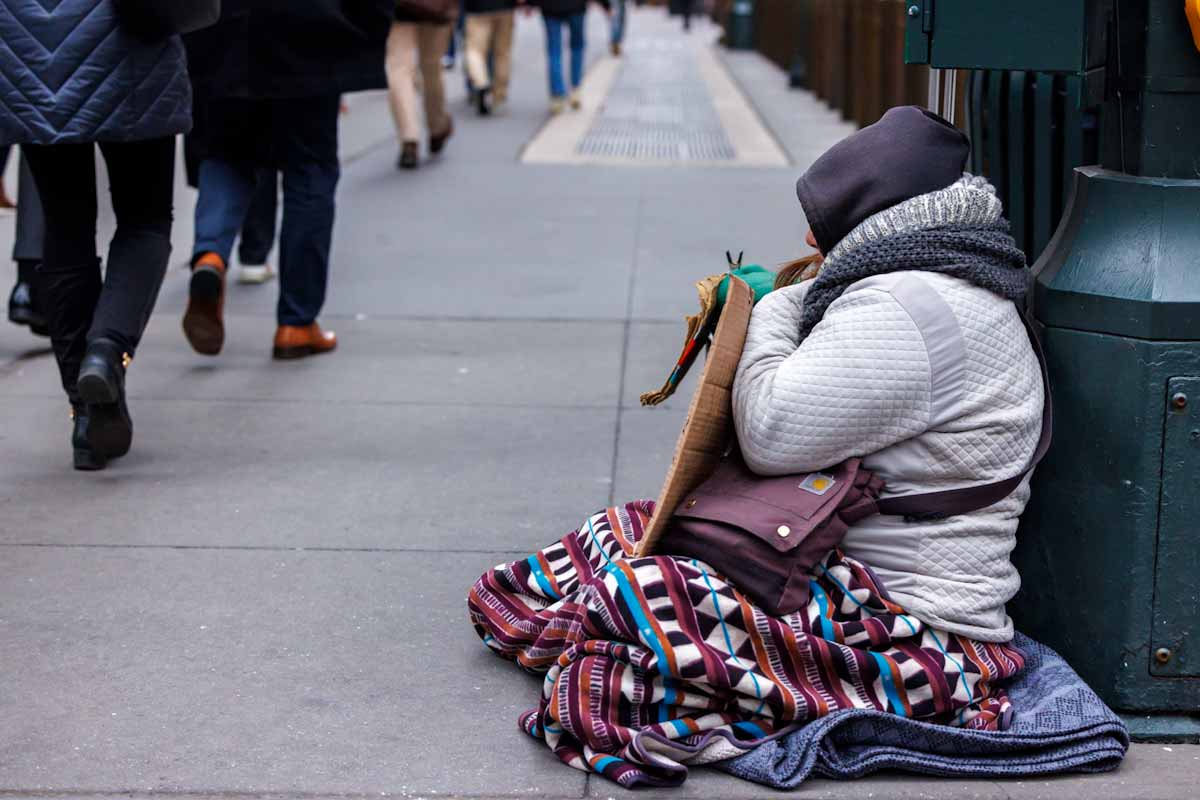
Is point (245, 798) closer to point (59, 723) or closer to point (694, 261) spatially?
point (59, 723)

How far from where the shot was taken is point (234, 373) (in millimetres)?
5770

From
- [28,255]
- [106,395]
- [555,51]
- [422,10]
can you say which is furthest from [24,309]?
[555,51]

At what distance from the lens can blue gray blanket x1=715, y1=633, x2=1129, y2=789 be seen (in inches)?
112

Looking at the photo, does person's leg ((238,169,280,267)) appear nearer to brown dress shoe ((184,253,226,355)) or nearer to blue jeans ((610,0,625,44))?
brown dress shoe ((184,253,226,355))

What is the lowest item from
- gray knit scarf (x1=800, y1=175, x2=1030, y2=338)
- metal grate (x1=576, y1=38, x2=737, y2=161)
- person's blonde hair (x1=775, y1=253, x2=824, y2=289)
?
metal grate (x1=576, y1=38, x2=737, y2=161)

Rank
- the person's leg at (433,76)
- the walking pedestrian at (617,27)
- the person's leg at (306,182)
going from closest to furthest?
the person's leg at (306,182), the person's leg at (433,76), the walking pedestrian at (617,27)

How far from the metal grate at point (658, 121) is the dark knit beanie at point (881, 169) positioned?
8.62 metres

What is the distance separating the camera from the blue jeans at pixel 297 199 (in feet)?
18.5

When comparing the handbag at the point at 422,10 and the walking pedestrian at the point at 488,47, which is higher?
the handbag at the point at 422,10

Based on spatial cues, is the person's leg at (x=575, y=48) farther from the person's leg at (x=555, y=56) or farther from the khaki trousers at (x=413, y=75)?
the khaki trousers at (x=413, y=75)

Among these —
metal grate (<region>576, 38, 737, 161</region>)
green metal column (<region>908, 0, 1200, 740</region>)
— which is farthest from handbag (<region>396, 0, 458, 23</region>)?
green metal column (<region>908, 0, 1200, 740</region>)

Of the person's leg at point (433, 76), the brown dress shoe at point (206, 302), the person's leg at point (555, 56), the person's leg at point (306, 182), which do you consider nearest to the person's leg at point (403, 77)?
the person's leg at point (433, 76)

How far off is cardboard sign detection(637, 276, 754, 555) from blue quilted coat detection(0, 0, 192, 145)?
6.65ft

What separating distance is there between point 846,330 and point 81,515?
7.46ft
